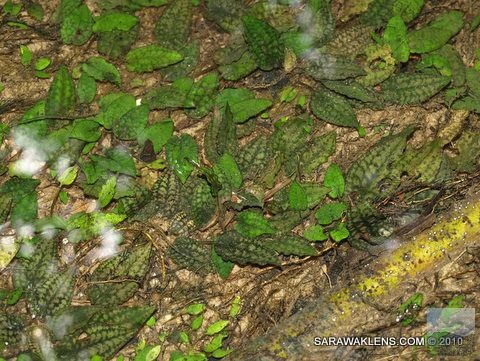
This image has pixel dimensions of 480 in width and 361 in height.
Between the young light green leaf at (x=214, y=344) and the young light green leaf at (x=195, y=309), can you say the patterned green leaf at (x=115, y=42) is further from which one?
the young light green leaf at (x=214, y=344)

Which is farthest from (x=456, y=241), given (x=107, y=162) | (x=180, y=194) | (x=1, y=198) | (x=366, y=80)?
(x=1, y=198)

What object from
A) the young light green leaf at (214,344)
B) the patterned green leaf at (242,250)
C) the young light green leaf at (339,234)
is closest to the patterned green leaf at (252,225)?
the patterned green leaf at (242,250)

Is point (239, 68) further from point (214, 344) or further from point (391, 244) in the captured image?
point (214, 344)

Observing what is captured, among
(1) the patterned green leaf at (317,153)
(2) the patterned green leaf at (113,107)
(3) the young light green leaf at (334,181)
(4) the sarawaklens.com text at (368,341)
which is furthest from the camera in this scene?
(2) the patterned green leaf at (113,107)

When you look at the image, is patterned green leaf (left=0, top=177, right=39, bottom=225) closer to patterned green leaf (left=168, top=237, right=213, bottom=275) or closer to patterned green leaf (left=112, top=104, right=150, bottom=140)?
patterned green leaf (left=112, top=104, right=150, bottom=140)

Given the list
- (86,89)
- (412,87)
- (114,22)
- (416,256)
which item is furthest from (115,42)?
(416,256)

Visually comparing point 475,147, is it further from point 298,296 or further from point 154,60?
point 154,60
